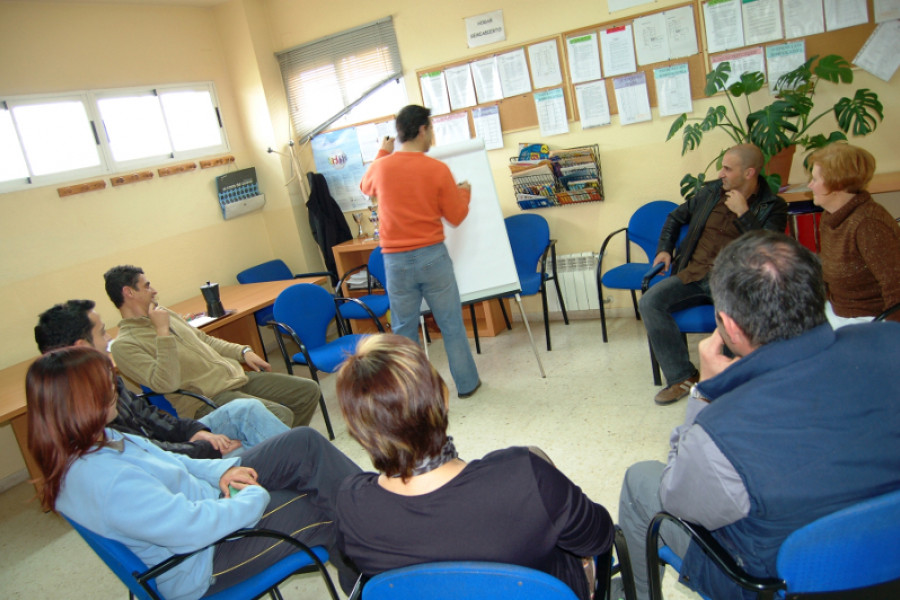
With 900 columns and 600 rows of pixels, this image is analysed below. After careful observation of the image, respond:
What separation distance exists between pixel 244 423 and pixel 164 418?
30cm

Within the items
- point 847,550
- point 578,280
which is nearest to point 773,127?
point 578,280

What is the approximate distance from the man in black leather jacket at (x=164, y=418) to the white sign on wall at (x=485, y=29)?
300 centimetres

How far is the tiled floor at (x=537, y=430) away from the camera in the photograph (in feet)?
8.63

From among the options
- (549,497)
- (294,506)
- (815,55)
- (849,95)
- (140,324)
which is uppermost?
(815,55)

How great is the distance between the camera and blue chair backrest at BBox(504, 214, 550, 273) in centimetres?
417

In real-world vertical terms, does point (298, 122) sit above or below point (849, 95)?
above

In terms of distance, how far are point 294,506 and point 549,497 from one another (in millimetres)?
1009

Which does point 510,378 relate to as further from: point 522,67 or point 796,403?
point 796,403

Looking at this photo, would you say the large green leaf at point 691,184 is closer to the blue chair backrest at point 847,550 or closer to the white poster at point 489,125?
the white poster at point 489,125

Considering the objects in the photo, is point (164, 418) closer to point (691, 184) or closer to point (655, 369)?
point (655, 369)

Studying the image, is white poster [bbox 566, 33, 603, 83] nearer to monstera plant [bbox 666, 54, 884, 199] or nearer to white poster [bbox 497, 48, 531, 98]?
white poster [bbox 497, 48, 531, 98]

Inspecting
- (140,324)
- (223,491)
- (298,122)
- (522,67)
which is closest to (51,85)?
(298,122)

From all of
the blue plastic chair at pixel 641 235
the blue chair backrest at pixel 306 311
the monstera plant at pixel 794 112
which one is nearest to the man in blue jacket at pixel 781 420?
the monstera plant at pixel 794 112

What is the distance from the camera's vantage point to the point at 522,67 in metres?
4.21
